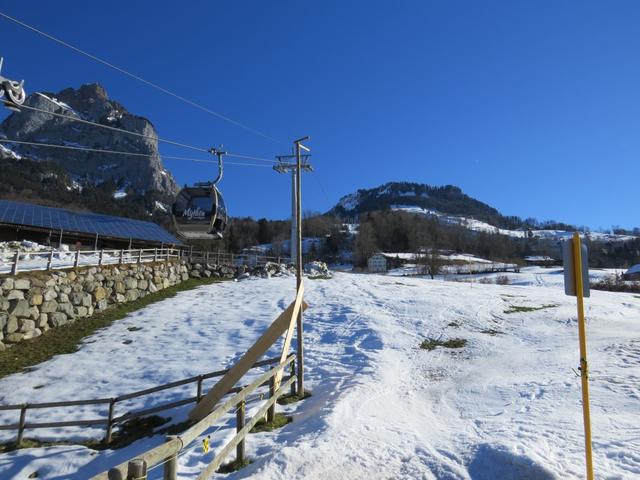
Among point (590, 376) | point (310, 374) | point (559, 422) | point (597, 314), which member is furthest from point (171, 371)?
point (597, 314)

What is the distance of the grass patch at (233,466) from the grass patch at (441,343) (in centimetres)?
1010

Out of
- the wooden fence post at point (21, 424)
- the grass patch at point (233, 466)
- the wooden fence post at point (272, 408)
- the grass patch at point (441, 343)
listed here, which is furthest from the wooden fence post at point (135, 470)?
the grass patch at point (441, 343)

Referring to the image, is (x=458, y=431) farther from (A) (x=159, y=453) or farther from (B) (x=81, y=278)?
(B) (x=81, y=278)

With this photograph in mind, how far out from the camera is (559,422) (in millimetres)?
7691

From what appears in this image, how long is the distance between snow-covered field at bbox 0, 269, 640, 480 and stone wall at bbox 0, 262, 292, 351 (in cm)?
217

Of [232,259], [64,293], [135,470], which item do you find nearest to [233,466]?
[135,470]

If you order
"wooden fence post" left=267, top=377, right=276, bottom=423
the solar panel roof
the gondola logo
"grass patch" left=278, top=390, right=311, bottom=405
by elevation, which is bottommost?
"grass patch" left=278, top=390, right=311, bottom=405

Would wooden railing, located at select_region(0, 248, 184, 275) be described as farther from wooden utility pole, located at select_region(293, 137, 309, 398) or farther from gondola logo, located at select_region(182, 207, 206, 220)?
wooden utility pole, located at select_region(293, 137, 309, 398)

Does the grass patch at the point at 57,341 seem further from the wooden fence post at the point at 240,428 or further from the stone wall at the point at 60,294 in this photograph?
the wooden fence post at the point at 240,428

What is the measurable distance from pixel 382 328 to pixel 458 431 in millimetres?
9917

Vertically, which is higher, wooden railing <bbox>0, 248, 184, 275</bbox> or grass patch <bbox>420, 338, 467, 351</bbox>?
wooden railing <bbox>0, 248, 184, 275</bbox>

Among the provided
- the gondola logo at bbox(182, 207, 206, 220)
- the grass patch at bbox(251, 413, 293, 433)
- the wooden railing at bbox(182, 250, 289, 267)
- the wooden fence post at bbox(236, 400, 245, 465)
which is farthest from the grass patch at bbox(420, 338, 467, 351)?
the wooden railing at bbox(182, 250, 289, 267)

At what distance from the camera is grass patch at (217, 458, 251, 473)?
6271 mm

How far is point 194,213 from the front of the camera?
11188 millimetres
